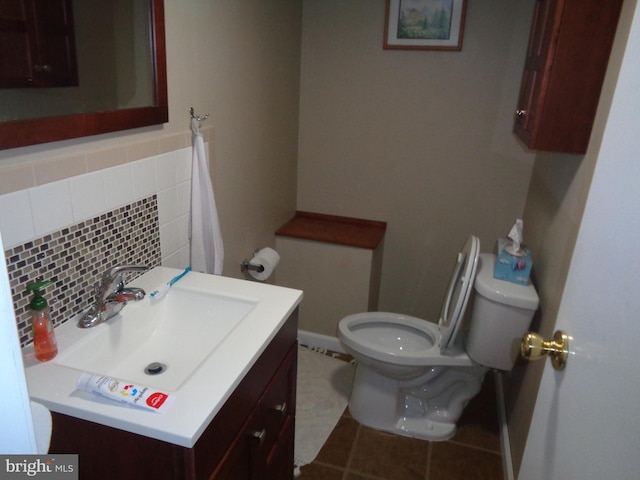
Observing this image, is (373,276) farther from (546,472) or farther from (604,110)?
(546,472)

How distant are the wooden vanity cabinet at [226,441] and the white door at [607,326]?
634 mm

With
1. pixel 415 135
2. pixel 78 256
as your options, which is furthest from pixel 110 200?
pixel 415 135

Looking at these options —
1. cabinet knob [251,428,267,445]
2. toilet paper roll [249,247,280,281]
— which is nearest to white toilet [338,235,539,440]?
toilet paper roll [249,247,280,281]

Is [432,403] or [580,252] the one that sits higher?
[580,252]

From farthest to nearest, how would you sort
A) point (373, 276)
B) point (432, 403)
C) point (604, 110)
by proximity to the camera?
point (373, 276) → point (432, 403) → point (604, 110)

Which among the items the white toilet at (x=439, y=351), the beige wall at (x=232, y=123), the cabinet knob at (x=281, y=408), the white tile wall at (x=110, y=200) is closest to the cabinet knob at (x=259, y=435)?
the cabinet knob at (x=281, y=408)

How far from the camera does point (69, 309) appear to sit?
1.16 metres

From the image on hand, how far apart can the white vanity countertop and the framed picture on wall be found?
1.68 m

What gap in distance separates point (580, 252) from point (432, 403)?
1.46m

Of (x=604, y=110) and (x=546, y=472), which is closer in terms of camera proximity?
(x=546, y=472)

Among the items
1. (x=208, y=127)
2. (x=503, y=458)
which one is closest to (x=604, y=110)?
(x=208, y=127)

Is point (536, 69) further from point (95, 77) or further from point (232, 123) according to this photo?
point (95, 77)

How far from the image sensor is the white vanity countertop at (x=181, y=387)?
2.81 ft

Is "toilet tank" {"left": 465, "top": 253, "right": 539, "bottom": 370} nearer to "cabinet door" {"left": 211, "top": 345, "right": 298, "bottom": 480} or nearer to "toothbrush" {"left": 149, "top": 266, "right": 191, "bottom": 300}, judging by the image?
"cabinet door" {"left": 211, "top": 345, "right": 298, "bottom": 480}
